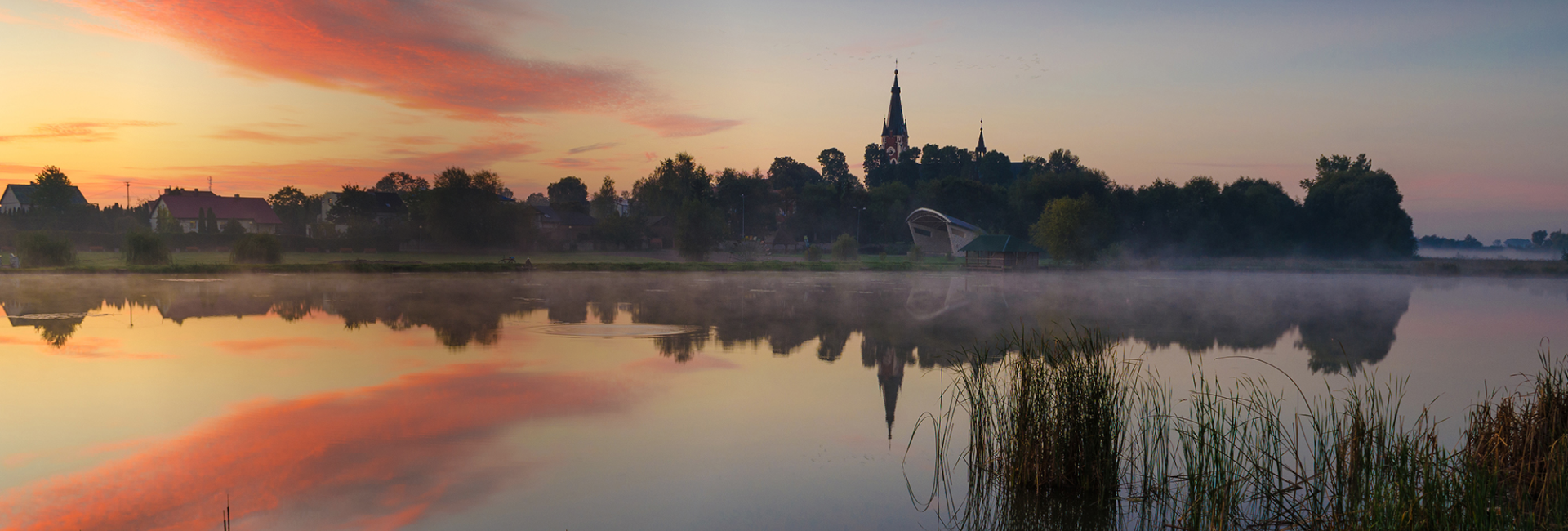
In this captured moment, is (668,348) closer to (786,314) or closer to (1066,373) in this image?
(786,314)

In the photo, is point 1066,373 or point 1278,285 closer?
point 1066,373

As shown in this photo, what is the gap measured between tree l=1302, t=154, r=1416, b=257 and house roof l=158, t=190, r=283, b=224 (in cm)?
11142

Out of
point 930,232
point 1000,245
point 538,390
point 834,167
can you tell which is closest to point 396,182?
point 834,167

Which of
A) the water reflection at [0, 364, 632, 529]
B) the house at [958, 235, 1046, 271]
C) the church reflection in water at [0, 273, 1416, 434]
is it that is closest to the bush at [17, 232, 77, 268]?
the church reflection in water at [0, 273, 1416, 434]

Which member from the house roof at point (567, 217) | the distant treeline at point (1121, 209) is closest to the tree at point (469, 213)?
the distant treeline at point (1121, 209)

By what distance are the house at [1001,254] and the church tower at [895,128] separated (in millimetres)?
79393

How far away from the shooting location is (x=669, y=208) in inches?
3563

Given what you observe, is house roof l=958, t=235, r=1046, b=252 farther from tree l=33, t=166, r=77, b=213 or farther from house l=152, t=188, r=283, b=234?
tree l=33, t=166, r=77, b=213

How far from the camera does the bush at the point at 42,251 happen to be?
40625 millimetres

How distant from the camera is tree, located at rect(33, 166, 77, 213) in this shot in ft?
243

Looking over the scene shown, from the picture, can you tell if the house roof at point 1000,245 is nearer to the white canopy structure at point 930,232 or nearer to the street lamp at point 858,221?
the white canopy structure at point 930,232

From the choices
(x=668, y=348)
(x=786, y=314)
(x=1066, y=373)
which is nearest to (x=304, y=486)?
(x=1066, y=373)

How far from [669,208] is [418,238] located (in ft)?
96.3

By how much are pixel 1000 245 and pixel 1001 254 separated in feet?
2.20
